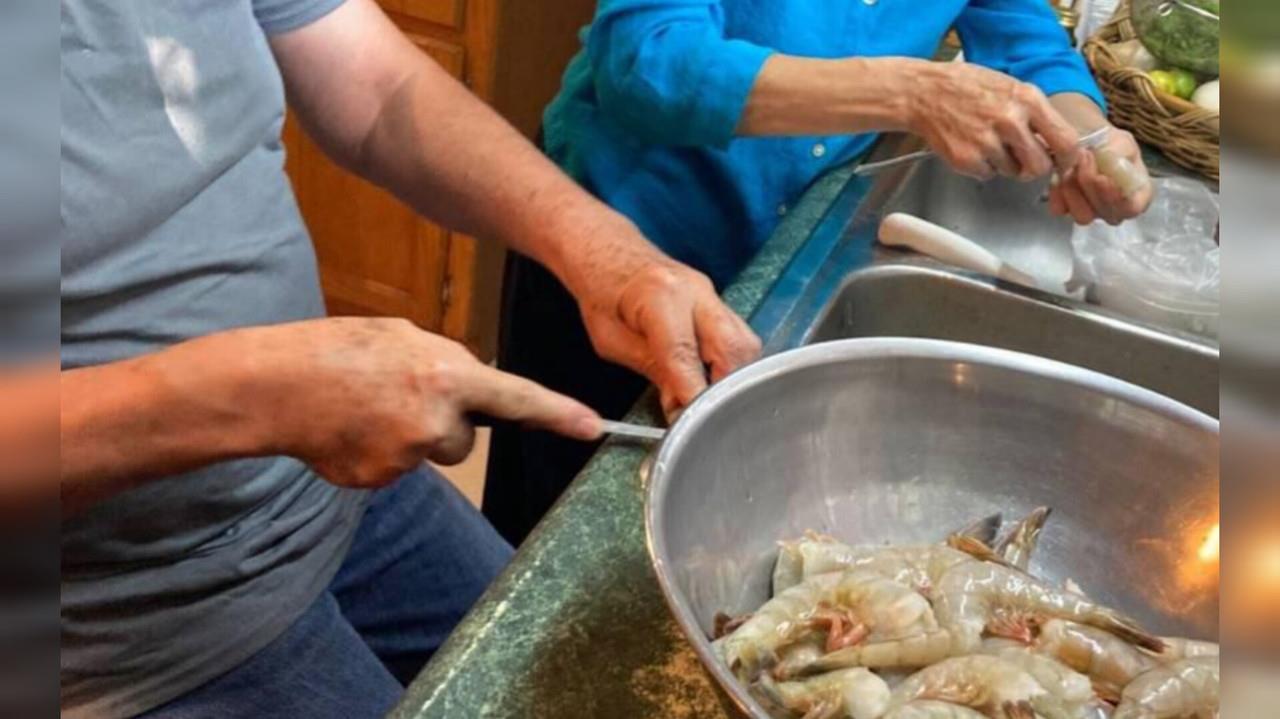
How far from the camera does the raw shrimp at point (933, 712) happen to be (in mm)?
616

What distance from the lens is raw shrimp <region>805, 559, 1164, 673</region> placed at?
0.67 meters

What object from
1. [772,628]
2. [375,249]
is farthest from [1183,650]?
[375,249]

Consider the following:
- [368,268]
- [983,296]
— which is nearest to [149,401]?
[983,296]

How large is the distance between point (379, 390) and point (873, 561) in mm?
314

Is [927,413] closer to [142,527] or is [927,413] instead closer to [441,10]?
[142,527]

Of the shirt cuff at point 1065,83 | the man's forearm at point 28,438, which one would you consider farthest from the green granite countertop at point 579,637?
the shirt cuff at point 1065,83

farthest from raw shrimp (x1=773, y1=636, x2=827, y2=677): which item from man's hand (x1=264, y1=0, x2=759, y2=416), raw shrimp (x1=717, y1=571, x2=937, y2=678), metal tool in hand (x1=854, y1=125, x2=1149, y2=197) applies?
metal tool in hand (x1=854, y1=125, x2=1149, y2=197)

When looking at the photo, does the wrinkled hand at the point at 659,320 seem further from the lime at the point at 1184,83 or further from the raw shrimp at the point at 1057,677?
the lime at the point at 1184,83

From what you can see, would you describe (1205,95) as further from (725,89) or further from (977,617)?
(977,617)

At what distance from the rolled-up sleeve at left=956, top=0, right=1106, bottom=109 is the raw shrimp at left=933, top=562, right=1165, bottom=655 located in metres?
0.72

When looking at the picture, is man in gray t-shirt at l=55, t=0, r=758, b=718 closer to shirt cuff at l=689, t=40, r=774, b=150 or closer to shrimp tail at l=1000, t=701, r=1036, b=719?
shirt cuff at l=689, t=40, r=774, b=150

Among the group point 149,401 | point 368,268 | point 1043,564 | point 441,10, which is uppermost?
point 149,401

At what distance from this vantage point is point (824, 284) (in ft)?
3.36

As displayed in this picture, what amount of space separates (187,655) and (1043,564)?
1.93ft
